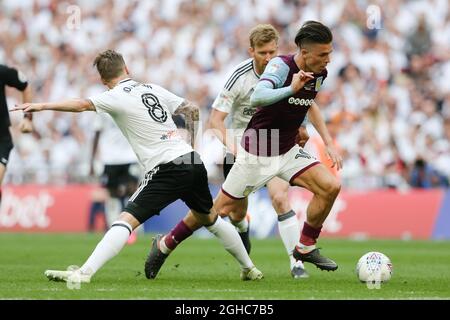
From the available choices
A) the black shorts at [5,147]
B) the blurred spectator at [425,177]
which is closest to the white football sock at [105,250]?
the black shorts at [5,147]

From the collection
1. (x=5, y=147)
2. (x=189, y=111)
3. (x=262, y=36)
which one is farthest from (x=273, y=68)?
(x=5, y=147)

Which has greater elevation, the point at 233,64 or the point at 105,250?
the point at 233,64

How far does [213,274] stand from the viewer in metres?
11.0

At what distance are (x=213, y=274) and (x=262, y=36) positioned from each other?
257 cm

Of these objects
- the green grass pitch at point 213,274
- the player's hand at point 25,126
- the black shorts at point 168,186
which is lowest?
the green grass pitch at point 213,274

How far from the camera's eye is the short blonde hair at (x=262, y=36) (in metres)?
10.7

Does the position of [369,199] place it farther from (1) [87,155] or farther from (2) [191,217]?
(2) [191,217]

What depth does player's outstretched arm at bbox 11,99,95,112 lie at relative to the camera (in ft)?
28.4

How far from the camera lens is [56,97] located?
24.0 m

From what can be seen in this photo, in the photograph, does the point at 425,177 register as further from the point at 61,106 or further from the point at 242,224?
the point at 61,106

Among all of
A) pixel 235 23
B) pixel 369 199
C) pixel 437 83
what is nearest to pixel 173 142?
pixel 369 199

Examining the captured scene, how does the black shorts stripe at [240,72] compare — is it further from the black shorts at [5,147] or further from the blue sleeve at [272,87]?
the black shorts at [5,147]

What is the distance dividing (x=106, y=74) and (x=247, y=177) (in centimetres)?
183

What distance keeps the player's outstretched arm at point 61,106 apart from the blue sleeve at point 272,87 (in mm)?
1494
